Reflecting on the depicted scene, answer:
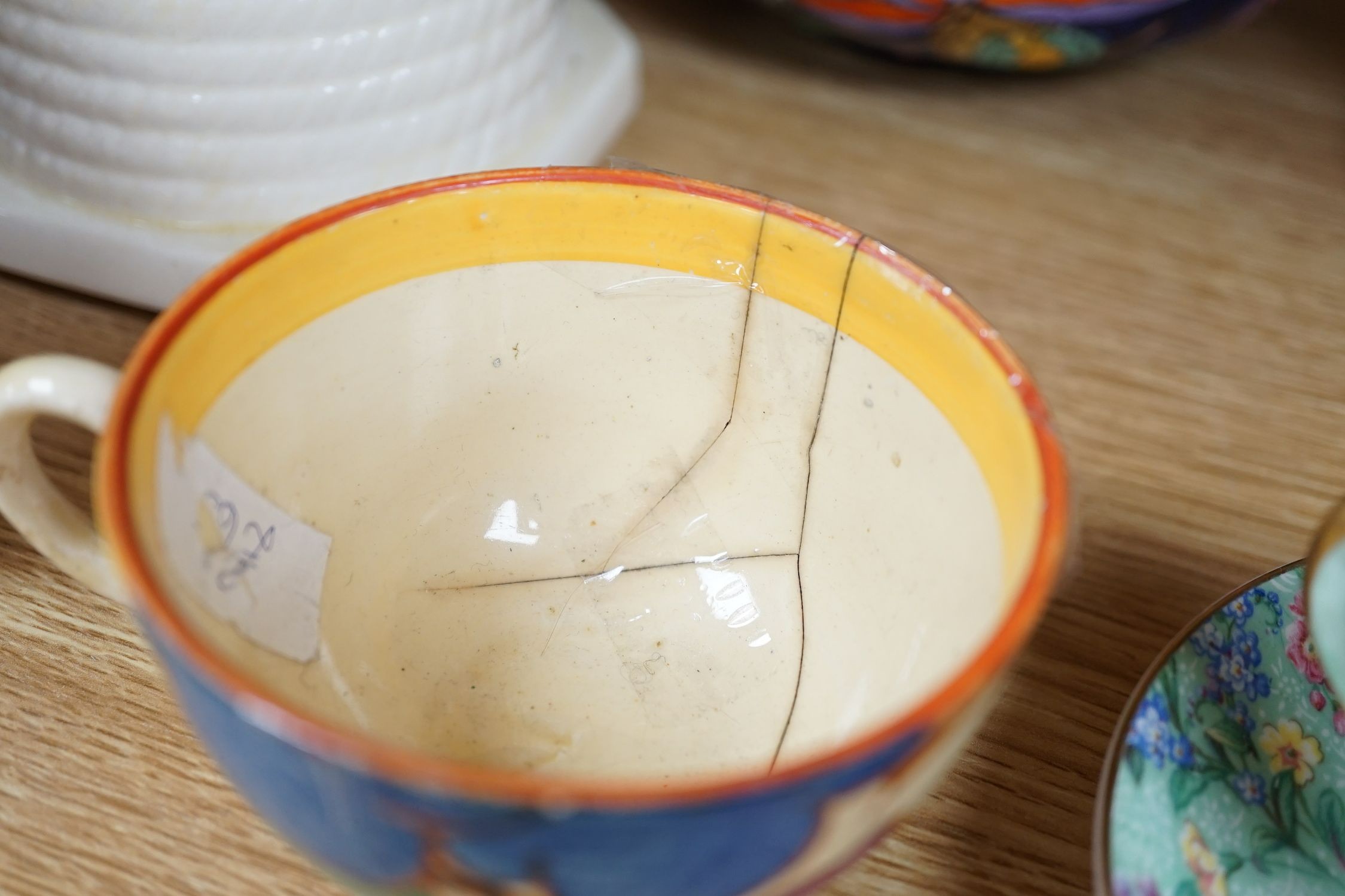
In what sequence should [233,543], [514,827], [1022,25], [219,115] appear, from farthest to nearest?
[1022,25] → [219,115] → [233,543] → [514,827]

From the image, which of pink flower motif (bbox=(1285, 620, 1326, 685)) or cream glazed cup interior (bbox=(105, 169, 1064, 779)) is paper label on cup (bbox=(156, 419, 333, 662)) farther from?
pink flower motif (bbox=(1285, 620, 1326, 685))

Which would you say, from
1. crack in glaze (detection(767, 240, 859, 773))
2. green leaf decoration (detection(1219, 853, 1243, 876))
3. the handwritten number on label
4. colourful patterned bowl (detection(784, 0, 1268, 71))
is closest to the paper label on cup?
the handwritten number on label

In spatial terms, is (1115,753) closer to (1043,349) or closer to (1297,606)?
(1297,606)

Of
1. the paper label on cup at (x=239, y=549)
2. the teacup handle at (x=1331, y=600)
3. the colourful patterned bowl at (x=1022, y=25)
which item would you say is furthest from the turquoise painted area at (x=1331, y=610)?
the colourful patterned bowl at (x=1022, y=25)

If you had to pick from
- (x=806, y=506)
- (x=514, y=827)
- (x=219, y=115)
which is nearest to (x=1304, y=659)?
(x=806, y=506)

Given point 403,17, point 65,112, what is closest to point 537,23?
point 403,17

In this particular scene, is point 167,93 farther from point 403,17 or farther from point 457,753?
point 457,753

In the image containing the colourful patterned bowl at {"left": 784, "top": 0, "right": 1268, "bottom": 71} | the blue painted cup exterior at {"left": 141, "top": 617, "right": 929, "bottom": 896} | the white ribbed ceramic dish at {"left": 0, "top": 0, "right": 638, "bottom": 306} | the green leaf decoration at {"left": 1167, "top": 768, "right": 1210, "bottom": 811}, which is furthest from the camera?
the colourful patterned bowl at {"left": 784, "top": 0, "right": 1268, "bottom": 71}
